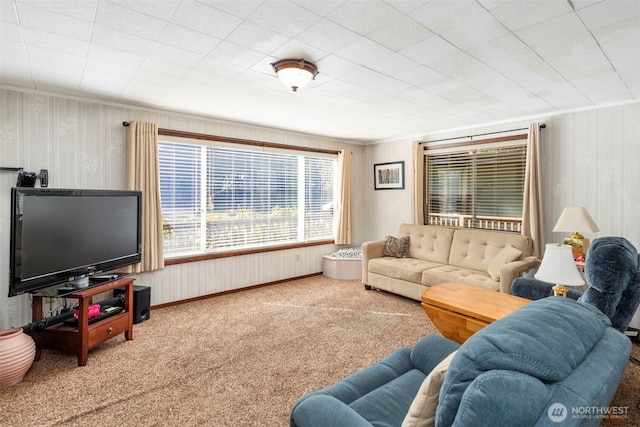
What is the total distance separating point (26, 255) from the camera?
8.27 ft

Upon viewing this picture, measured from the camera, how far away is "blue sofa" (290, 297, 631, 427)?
0.74 meters

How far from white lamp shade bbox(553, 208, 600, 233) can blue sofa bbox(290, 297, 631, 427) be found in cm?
274

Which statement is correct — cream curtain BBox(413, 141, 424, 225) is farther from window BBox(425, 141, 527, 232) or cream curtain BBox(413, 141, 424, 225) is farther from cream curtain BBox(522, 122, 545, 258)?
cream curtain BBox(522, 122, 545, 258)

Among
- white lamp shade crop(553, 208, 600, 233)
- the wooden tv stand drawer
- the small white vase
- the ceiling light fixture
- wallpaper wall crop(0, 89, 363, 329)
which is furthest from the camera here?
white lamp shade crop(553, 208, 600, 233)

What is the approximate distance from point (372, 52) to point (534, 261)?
117 inches

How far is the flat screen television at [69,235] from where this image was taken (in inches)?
97.9

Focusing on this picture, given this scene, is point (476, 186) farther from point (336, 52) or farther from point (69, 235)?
point (69, 235)

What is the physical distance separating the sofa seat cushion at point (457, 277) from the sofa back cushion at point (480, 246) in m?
0.14

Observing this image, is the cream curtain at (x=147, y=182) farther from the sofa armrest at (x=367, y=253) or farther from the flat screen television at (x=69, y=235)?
the sofa armrest at (x=367, y=253)

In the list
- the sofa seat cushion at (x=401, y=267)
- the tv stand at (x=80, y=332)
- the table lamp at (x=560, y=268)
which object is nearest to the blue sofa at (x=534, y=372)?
the table lamp at (x=560, y=268)

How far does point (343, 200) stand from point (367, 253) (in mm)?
1329

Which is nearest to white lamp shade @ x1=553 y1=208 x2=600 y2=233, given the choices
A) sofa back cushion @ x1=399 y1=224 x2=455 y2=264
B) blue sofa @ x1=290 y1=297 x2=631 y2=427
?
sofa back cushion @ x1=399 y1=224 x2=455 y2=264

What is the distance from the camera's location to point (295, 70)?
2.48 metres

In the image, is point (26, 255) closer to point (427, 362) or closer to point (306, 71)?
point (306, 71)
